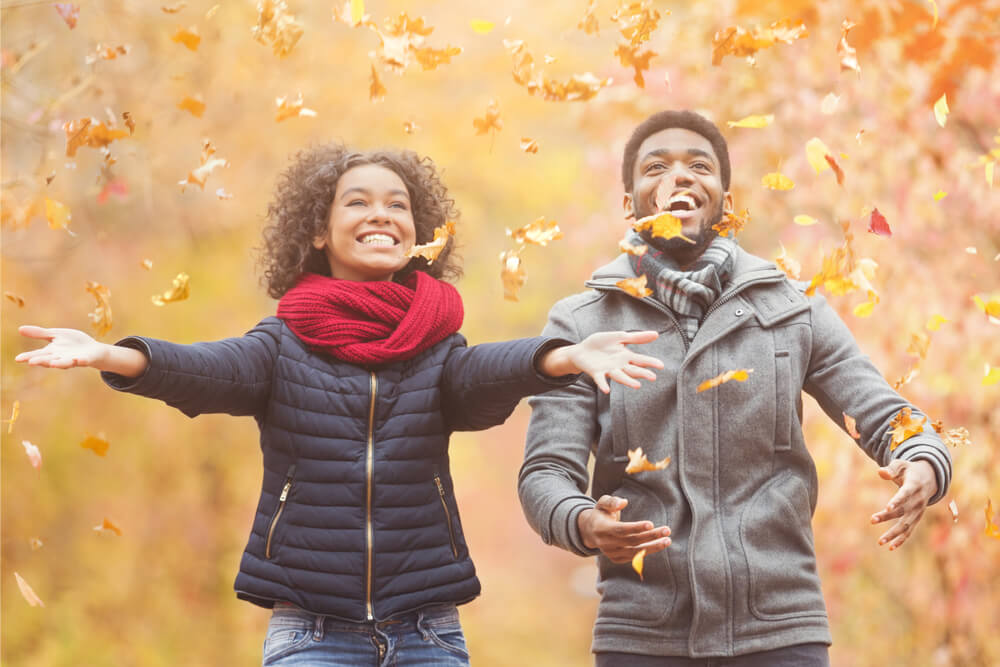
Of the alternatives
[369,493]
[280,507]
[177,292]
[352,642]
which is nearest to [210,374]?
[280,507]

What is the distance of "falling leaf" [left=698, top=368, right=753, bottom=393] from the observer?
101 inches

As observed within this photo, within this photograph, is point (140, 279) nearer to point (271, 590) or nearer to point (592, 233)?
point (592, 233)

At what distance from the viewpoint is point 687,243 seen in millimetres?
2752

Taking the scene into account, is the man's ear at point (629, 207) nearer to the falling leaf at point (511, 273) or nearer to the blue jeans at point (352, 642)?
the falling leaf at point (511, 273)

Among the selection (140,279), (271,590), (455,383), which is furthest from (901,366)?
(140,279)

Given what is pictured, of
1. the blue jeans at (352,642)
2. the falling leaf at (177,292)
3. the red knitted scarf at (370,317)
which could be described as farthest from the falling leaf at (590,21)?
the blue jeans at (352,642)

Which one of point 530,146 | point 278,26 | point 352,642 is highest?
point 278,26

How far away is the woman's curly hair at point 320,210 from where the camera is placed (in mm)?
2947

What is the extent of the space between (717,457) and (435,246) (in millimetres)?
878

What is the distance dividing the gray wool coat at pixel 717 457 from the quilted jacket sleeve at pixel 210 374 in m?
0.67

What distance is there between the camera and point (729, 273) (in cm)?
275

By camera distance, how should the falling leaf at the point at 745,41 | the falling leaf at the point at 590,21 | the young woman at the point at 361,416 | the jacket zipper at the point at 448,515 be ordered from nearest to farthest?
the young woman at the point at 361,416
the jacket zipper at the point at 448,515
the falling leaf at the point at 745,41
the falling leaf at the point at 590,21

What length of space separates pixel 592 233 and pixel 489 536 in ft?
13.1

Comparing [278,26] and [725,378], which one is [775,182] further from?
[278,26]
